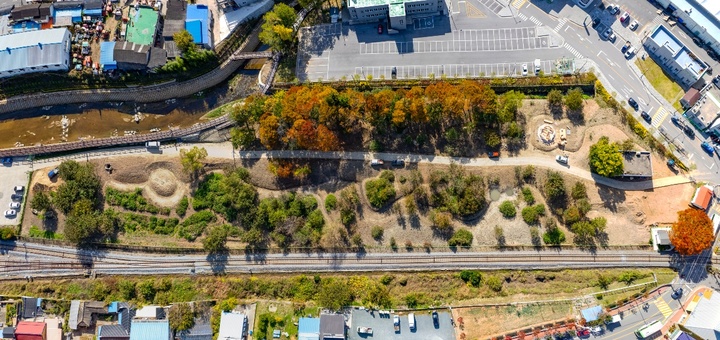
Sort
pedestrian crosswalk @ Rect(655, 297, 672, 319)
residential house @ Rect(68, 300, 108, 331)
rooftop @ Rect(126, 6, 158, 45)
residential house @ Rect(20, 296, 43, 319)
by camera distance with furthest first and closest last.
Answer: rooftop @ Rect(126, 6, 158, 45) → residential house @ Rect(20, 296, 43, 319) → residential house @ Rect(68, 300, 108, 331) → pedestrian crosswalk @ Rect(655, 297, 672, 319)

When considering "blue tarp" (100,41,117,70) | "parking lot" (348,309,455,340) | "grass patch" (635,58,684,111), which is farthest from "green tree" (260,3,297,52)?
"grass patch" (635,58,684,111)

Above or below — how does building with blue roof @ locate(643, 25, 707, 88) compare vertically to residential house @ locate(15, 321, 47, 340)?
above

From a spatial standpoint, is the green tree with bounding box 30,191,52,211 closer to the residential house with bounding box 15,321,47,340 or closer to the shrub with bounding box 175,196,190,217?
the residential house with bounding box 15,321,47,340

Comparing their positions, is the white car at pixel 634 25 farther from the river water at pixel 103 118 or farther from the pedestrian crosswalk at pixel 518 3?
the river water at pixel 103 118

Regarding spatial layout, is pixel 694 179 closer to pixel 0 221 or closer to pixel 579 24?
pixel 579 24

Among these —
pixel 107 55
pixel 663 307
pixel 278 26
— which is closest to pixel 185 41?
pixel 107 55

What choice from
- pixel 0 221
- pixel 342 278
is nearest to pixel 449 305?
pixel 342 278

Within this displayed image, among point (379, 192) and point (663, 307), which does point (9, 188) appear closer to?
point (379, 192)
